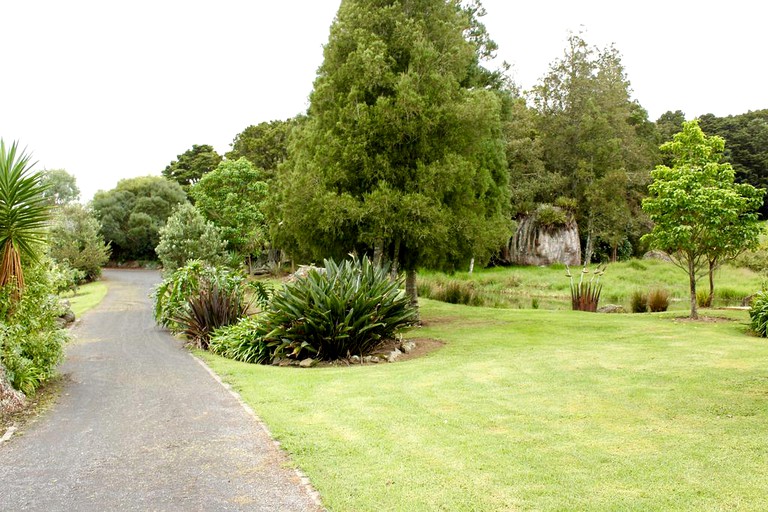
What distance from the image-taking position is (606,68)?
4581 cm

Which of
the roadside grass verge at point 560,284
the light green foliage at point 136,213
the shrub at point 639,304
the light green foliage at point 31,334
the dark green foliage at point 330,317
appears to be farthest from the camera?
the light green foliage at point 136,213

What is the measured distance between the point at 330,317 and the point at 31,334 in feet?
16.1

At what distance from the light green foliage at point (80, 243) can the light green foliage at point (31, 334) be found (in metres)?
34.4

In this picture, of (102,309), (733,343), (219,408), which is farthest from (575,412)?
(102,309)

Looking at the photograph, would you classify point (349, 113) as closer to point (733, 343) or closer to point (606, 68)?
point (733, 343)

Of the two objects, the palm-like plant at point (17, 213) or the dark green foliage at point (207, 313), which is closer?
the palm-like plant at point (17, 213)

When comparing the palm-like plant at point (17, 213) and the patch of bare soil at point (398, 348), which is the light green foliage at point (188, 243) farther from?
the palm-like plant at point (17, 213)

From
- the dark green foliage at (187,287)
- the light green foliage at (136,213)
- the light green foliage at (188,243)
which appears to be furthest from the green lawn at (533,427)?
the light green foliage at (136,213)

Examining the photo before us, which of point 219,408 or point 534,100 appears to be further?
point 534,100

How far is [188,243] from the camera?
28359 mm

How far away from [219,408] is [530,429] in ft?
12.5

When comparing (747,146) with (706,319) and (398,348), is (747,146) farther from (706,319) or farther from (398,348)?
(398,348)

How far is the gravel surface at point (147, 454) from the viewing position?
4758 millimetres

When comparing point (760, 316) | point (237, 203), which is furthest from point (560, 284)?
point (760, 316)
